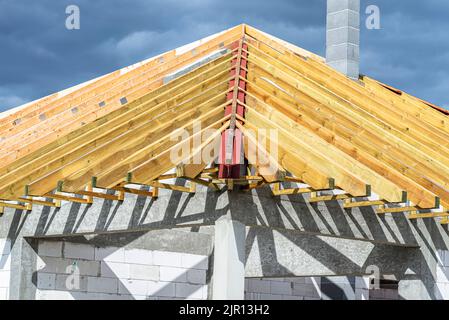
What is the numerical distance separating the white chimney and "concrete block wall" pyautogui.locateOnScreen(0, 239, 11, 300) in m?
6.09

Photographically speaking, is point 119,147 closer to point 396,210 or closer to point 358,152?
point 358,152

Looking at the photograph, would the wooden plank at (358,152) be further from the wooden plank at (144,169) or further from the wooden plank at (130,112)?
the wooden plank at (144,169)

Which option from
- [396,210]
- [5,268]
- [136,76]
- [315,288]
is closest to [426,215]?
[396,210]

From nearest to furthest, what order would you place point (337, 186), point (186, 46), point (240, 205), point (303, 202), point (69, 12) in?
1. point (337, 186)
2. point (240, 205)
3. point (303, 202)
4. point (69, 12)
5. point (186, 46)

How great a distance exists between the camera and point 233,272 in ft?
25.1

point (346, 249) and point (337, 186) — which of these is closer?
point (337, 186)

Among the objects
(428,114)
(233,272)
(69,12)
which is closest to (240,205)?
(233,272)

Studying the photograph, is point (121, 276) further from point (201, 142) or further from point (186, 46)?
point (201, 142)

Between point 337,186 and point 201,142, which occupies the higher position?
point 201,142

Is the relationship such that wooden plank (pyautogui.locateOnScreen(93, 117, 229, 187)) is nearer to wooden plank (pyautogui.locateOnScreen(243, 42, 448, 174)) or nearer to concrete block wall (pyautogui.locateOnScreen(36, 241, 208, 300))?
A: wooden plank (pyautogui.locateOnScreen(243, 42, 448, 174))

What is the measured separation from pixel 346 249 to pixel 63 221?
3.74 m

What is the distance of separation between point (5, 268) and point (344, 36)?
6.77 metres

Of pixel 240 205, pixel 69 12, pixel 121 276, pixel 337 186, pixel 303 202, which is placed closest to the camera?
pixel 337 186
